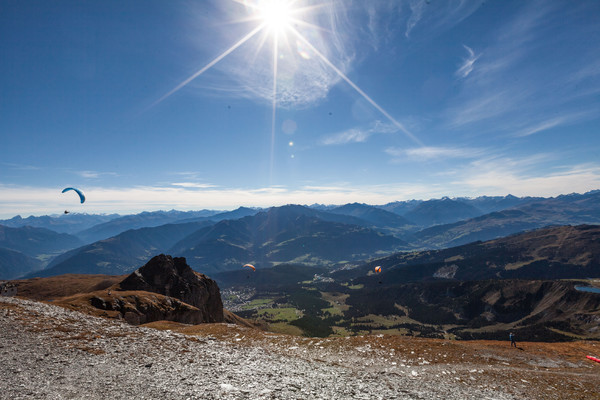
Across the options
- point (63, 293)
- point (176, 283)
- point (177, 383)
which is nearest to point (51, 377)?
point (177, 383)

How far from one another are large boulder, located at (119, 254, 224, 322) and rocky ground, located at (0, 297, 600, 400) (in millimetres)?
52871

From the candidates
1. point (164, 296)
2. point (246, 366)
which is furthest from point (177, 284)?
point (246, 366)

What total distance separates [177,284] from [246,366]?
261 feet

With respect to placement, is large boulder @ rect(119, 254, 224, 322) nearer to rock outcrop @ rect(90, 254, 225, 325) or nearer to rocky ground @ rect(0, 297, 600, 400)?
rock outcrop @ rect(90, 254, 225, 325)

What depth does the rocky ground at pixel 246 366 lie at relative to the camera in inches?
647

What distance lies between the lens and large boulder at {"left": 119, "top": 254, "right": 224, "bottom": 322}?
81312mm

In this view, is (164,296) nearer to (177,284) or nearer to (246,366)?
(177,284)

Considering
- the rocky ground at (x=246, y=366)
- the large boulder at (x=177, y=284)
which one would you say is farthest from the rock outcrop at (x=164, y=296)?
the rocky ground at (x=246, y=366)

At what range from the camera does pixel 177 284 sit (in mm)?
90375

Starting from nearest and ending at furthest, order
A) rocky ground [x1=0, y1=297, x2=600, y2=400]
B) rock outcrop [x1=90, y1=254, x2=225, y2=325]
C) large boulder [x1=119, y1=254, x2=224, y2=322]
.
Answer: rocky ground [x1=0, y1=297, x2=600, y2=400] < rock outcrop [x1=90, y1=254, x2=225, y2=325] < large boulder [x1=119, y1=254, x2=224, y2=322]

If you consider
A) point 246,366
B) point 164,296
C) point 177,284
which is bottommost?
point 177,284

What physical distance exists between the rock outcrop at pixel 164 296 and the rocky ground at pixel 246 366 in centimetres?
1595

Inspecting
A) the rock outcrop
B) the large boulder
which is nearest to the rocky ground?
the rock outcrop

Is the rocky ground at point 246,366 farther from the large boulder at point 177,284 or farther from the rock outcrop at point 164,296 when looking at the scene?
the large boulder at point 177,284
